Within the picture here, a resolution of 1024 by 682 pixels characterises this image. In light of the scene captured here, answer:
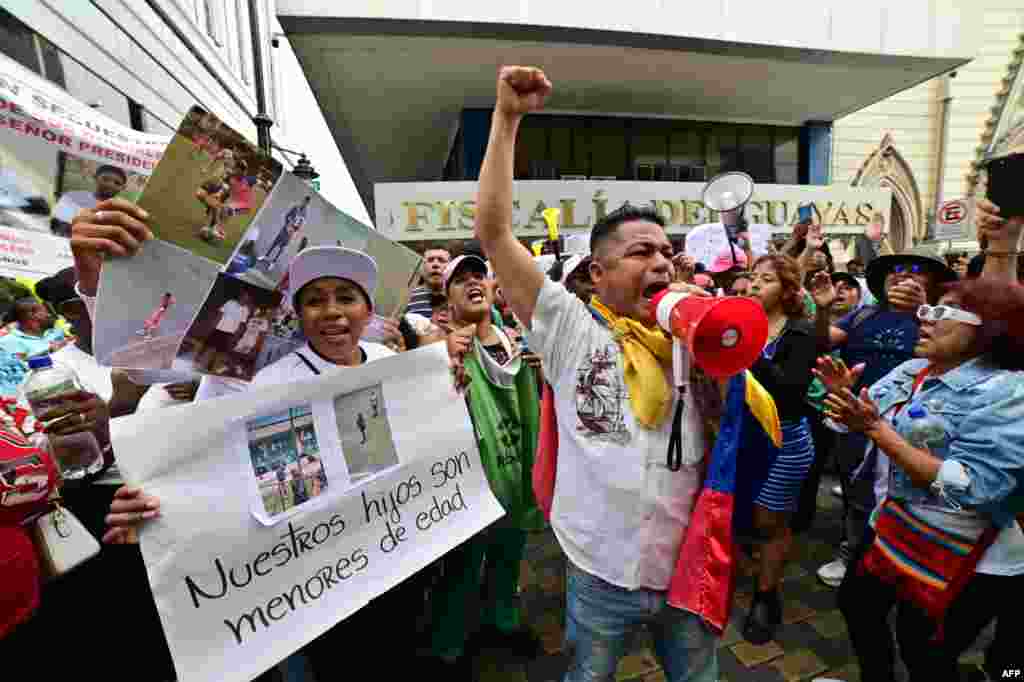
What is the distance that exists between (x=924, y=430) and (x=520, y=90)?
1.84 meters

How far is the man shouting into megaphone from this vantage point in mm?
1349

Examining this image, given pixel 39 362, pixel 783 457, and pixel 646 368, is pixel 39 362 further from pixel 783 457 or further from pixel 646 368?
pixel 783 457

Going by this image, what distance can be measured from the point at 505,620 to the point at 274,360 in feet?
5.98

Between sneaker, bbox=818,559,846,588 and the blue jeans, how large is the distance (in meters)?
2.00

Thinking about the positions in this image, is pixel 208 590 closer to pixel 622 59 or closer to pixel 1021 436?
pixel 1021 436

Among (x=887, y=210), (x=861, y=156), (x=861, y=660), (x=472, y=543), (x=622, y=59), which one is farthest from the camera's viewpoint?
(x=861, y=156)

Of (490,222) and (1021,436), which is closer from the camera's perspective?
(490,222)

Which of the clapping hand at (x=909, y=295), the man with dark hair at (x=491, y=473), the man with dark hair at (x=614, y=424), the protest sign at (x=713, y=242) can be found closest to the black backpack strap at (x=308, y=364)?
the man with dark hair at (x=491, y=473)

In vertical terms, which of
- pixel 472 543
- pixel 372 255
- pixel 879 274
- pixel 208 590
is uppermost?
pixel 372 255

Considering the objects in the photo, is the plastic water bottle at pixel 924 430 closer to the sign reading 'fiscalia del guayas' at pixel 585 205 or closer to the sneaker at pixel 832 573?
the sneaker at pixel 832 573

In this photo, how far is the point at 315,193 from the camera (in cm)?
151

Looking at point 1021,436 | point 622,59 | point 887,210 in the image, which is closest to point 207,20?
point 622,59

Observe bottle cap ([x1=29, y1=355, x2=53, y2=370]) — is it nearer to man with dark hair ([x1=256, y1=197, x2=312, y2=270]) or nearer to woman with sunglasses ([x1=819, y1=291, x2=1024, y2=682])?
man with dark hair ([x1=256, y1=197, x2=312, y2=270])

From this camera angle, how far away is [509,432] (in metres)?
2.37
